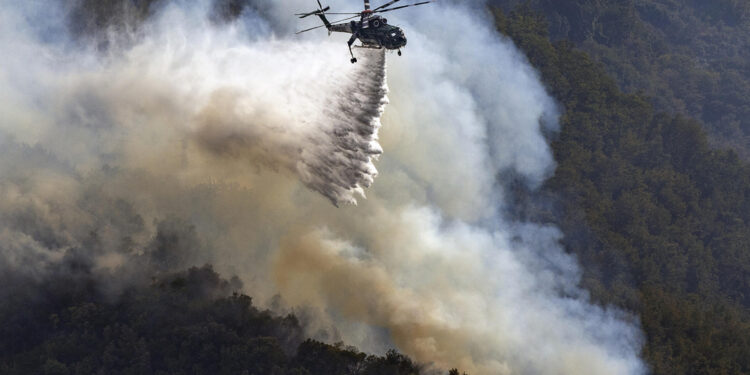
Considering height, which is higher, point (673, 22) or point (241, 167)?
point (673, 22)

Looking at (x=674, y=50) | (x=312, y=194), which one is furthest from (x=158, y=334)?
(x=674, y=50)

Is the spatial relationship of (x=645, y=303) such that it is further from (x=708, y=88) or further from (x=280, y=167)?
(x=708, y=88)

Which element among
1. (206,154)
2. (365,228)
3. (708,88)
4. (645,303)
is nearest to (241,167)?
(206,154)

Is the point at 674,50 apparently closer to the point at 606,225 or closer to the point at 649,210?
the point at 649,210

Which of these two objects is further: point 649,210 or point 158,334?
point 649,210

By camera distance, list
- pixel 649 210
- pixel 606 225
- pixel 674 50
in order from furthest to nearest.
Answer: pixel 674 50
pixel 649 210
pixel 606 225

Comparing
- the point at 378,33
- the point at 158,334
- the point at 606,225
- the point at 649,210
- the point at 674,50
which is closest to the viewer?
the point at 378,33

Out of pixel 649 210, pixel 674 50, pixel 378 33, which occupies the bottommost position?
pixel 649 210
